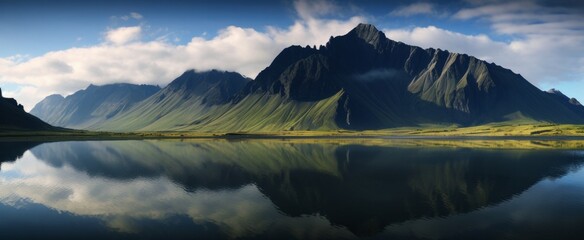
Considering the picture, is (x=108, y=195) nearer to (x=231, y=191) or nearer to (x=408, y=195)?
(x=231, y=191)

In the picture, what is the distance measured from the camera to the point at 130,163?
112000 mm

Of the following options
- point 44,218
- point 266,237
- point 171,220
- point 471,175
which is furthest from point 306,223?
point 471,175

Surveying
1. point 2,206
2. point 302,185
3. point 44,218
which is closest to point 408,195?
point 302,185

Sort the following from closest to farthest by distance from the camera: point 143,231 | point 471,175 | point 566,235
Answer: point 566,235
point 143,231
point 471,175

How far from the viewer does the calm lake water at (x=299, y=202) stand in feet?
138

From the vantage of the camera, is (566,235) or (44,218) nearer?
(566,235)

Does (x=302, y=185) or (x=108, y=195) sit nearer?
(x=108, y=195)

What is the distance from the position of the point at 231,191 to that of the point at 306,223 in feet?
80.0

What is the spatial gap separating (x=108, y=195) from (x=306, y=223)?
1501 inches

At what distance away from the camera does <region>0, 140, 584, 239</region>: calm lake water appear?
138ft

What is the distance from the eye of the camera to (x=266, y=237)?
3953cm

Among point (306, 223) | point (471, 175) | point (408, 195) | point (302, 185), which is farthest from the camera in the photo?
point (471, 175)

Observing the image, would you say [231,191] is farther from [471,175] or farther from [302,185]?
[471,175]

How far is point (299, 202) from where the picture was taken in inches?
2253
